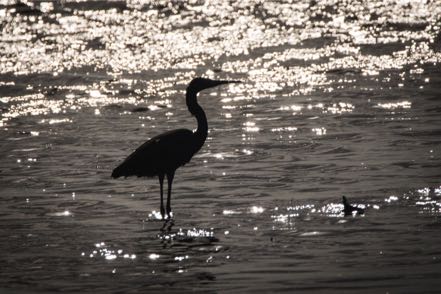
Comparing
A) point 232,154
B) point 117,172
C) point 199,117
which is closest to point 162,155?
point 117,172

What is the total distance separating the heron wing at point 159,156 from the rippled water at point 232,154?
0.47 m

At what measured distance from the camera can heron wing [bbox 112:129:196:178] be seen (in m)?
15.6

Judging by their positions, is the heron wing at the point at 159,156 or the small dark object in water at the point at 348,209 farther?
the heron wing at the point at 159,156

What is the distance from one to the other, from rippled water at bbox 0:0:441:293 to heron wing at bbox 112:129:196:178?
0.47 meters

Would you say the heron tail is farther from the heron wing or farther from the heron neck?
the heron neck

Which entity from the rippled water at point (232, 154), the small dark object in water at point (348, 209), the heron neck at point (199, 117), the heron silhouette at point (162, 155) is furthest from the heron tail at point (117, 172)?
the small dark object in water at point (348, 209)

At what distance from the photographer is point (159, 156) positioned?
15.7 m

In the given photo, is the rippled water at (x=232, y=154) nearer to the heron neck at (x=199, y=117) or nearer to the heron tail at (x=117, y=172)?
the heron tail at (x=117, y=172)

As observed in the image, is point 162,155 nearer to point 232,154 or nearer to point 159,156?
point 159,156

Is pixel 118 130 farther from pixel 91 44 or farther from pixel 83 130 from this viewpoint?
pixel 91 44

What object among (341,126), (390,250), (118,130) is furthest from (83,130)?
(390,250)

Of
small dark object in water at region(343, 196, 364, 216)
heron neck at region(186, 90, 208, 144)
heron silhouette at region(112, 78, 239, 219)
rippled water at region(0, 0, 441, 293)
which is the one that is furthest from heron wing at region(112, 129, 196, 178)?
small dark object in water at region(343, 196, 364, 216)

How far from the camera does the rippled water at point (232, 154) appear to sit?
488 inches

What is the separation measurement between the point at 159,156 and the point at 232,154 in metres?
3.63
